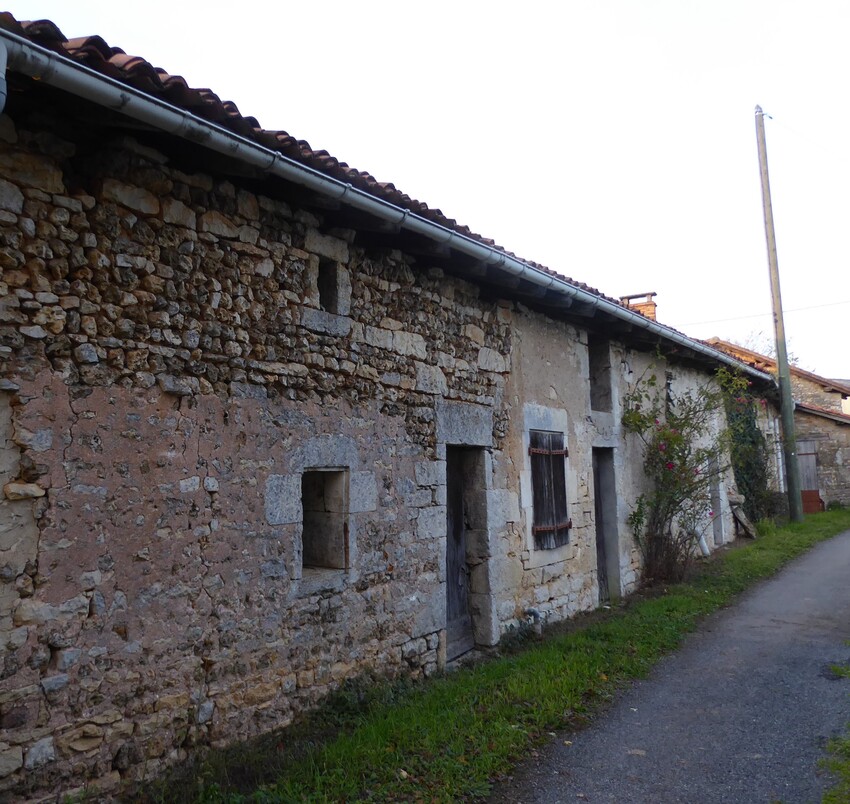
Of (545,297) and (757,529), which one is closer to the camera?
(545,297)

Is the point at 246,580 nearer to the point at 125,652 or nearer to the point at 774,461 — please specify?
the point at 125,652

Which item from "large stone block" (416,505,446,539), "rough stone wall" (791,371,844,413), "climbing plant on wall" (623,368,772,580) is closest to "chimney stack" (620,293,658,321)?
"climbing plant on wall" (623,368,772,580)

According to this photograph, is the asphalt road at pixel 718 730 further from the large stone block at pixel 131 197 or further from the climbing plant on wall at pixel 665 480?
the large stone block at pixel 131 197

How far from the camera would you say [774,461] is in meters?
16.6

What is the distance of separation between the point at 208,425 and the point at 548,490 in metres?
4.04

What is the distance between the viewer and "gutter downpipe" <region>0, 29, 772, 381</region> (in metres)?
2.77

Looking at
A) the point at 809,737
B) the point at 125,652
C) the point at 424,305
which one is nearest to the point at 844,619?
the point at 809,737

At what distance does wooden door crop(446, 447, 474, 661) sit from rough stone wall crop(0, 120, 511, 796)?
2.37 ft

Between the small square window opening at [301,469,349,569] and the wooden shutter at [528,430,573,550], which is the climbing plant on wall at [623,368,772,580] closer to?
the wooden shutter at [528,430,573,550]

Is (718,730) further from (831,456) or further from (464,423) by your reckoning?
(831,456)

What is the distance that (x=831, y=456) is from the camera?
18.7m

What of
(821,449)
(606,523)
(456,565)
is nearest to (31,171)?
(456,565)

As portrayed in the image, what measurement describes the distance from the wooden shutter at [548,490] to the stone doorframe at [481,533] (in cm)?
76

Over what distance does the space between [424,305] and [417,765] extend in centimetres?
330
